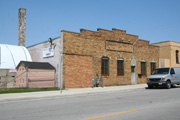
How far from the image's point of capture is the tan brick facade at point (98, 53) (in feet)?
65.8

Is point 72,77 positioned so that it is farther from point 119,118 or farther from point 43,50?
point 119,118

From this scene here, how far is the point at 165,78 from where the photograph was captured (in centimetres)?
1850

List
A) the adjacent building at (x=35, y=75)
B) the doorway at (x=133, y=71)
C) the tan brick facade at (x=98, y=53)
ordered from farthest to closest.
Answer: the doorway at (x=133, y=71) < the tan brick facade at (x=98, y=53) < the adjacent building at (x=35, y=75)

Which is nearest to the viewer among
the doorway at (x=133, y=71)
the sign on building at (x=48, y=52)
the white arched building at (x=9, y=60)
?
the white arched building at (x=9, y=60)

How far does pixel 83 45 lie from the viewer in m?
21.2

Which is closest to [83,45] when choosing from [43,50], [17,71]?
[43,50]

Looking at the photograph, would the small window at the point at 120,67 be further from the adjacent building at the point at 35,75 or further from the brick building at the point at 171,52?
the brick building at the point at 171,52

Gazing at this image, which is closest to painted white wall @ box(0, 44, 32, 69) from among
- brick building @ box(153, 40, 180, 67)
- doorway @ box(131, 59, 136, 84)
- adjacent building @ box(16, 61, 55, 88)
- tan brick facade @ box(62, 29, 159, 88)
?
adjacent building @ box(16, 61, 55, 88)

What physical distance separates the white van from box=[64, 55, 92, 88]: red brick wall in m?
6.15

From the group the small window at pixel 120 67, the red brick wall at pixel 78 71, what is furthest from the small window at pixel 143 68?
the red brick wall at pixel 78 71

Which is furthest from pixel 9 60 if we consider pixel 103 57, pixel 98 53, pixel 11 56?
pixel 103 57

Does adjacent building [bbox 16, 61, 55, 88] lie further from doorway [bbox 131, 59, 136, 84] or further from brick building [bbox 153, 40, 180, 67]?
brick building [bbox 153, 40, 180, 67]

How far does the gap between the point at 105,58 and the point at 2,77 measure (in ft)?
35.7

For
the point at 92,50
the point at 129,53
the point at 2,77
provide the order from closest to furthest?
the point at 2,77 < the point at 92,50 < the point at 129,53
